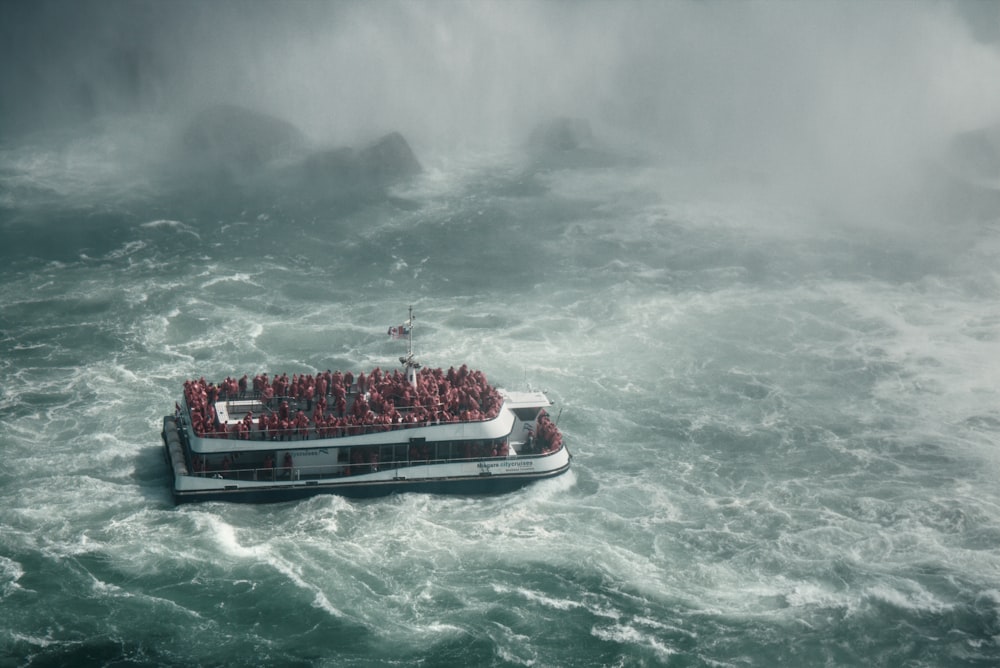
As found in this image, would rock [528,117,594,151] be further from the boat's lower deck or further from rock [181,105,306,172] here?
the boat's lower deck

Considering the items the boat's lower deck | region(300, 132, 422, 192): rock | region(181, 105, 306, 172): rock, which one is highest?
region(181, 105, 306, 172): rock

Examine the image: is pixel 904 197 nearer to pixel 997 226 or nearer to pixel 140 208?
pixel 997 226

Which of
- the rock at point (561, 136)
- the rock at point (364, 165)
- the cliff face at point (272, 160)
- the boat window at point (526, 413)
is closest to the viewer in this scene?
the boat window at point (526, 413)

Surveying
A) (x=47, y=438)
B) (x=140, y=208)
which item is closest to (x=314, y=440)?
(x=47, y=438)

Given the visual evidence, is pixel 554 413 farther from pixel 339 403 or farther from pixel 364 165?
pixel 364 165

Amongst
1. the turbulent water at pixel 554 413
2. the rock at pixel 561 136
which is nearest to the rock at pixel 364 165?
the turbulent water at pixel 554 413

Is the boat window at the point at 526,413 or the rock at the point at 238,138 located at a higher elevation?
the rock at the point at 238,138

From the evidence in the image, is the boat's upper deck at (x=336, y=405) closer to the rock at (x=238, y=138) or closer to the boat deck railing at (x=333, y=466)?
the boat deck railing at (x=333, y=466)

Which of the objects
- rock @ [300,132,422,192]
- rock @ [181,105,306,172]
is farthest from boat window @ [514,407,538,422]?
rock @ [181,105,306,172]
